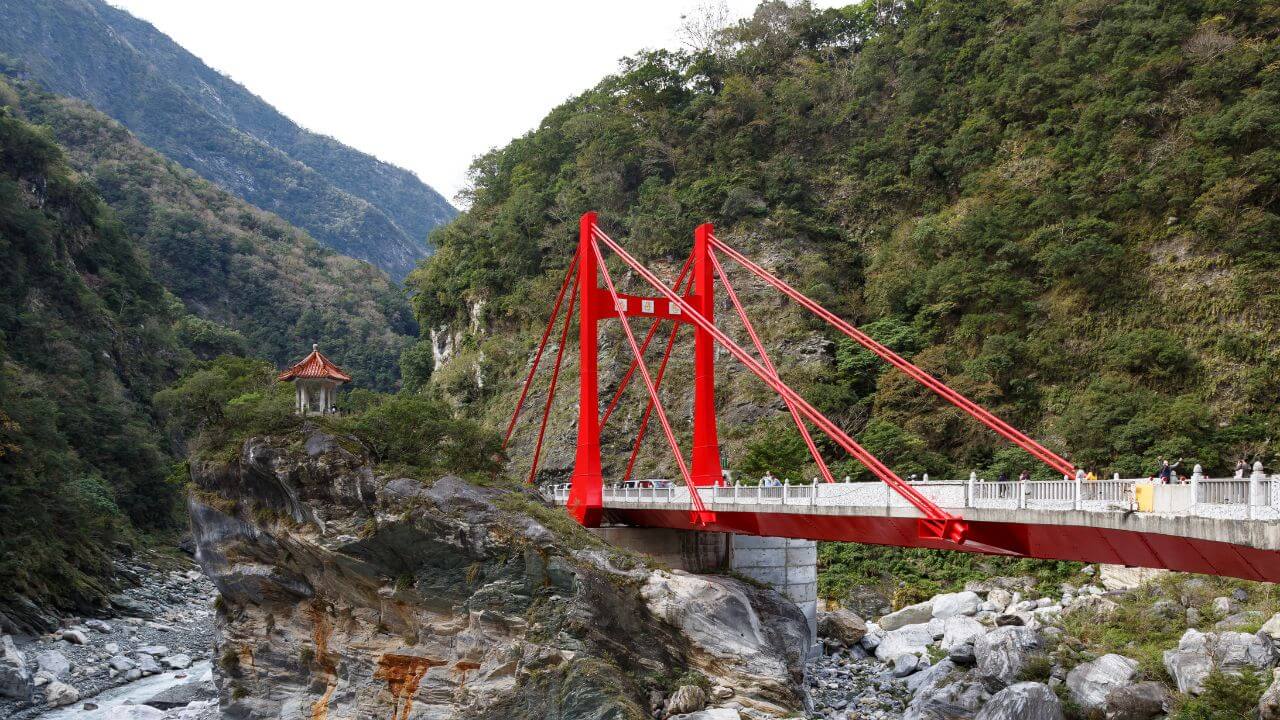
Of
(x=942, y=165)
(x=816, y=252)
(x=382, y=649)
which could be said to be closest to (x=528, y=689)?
(x=382, y=649)

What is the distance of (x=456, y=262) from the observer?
178 ft

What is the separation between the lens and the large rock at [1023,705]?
17344 mm

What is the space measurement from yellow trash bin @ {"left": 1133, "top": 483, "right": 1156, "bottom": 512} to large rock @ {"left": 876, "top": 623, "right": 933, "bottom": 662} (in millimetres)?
13031

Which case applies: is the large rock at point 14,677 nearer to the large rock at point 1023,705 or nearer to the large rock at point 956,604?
the large rock at point 1023,705

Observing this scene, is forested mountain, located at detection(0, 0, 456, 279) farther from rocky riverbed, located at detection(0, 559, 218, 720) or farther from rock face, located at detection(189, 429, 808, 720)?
rock face, located at detection(189, 429, 808, 720)

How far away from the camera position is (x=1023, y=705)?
17.5 m

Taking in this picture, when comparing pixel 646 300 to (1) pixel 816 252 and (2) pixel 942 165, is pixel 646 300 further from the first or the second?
(2) pixel 942 165

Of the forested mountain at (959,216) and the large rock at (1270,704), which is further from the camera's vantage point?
the forested mountain at (959,216)

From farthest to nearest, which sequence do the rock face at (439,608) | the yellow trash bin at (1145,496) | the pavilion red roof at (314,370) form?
the pavilion red roof at (314,370) → the rock face at (439,608) → the yellow trash bin at (1145,496)

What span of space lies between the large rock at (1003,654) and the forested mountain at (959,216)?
7831 mm

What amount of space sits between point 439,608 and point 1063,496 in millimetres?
13880

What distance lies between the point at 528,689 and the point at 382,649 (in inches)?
176

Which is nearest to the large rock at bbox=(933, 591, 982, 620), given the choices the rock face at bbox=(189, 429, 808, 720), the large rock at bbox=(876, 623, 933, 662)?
the large rock at bbox=(876, 623, 933, 662)

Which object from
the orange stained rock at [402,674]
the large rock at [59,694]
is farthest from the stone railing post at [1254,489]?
the large rock at [59,694]
